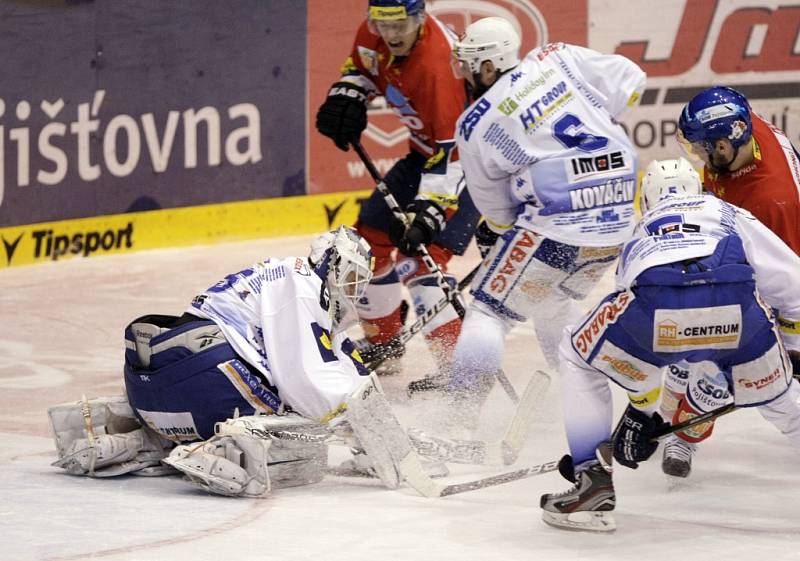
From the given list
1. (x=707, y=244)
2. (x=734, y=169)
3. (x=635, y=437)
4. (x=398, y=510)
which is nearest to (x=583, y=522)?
(x=635, y=437)

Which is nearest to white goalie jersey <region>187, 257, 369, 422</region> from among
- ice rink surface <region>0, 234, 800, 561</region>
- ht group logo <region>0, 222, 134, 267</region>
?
ice rink surface <region>0, 234, 800, 561</region>

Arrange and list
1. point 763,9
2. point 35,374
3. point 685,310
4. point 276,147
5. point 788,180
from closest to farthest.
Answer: point 685,310 < point 788,180 < point 35,374 < point 276,147 < point 763,9

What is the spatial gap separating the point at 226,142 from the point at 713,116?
11.9 ft

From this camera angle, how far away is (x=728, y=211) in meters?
3.86

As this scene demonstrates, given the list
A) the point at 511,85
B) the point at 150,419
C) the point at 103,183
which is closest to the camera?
the point at 150,419

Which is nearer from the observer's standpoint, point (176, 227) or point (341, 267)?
point (341, 267)

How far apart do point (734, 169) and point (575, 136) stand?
0.52 meters

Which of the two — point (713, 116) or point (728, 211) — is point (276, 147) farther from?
point (728, 211)

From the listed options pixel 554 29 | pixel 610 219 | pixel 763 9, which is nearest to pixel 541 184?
pixel 610 219

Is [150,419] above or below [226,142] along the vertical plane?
below

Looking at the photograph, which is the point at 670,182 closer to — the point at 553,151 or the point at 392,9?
the point at 553,151

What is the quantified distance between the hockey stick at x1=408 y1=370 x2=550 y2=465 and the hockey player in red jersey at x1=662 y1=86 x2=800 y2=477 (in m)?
0.38

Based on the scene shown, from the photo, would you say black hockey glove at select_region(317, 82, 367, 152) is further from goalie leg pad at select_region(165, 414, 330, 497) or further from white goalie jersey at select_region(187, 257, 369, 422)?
goalie leg pad at select_region(165, 414, 330, 497)

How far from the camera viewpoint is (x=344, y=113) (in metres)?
5.76
